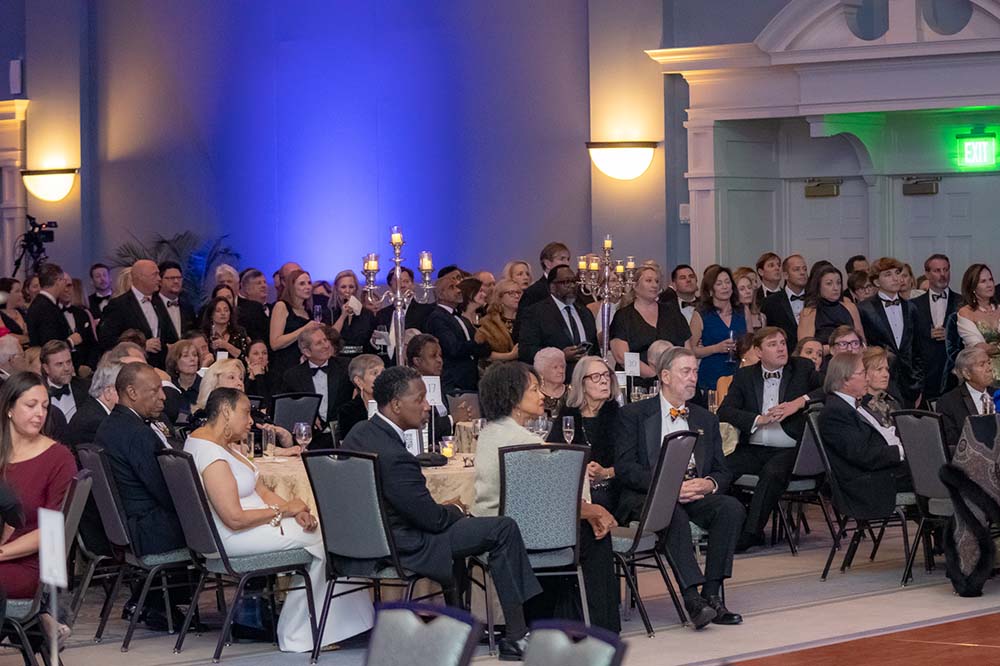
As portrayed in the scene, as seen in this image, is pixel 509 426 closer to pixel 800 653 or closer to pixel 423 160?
pixel 800 653

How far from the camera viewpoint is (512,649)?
6883mm

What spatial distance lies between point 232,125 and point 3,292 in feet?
13.2

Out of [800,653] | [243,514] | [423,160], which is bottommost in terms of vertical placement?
[800,653]

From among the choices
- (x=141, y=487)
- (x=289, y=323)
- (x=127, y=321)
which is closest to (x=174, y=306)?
(x=127, y=321)

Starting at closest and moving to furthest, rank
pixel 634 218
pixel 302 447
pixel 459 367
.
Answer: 1. pixel 302 447
2. pixel 459 367
3. pixel 634 218

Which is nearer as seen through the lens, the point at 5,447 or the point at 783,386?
the point at 5,447

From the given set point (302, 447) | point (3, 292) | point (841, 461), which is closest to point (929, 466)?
point (841, 461)

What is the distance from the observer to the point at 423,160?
51.8ft

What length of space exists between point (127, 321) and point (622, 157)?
15.0 feet

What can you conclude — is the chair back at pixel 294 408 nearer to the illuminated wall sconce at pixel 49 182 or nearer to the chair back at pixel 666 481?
the chair back at pixel 666 481

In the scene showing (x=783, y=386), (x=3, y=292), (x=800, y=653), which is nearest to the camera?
(x=800, y=653)

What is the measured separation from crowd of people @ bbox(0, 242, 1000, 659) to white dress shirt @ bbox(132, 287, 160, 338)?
20mm

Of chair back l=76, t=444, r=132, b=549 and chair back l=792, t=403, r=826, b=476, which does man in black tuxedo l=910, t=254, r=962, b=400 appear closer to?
chair back l=792, t=403, r=826, b=476

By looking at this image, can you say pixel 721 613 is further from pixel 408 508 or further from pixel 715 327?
pixel 715 327
